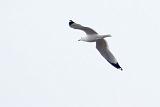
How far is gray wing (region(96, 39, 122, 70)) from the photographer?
24.4 m

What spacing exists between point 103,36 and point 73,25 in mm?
1109

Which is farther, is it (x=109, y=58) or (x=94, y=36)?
(x=109, y=58)

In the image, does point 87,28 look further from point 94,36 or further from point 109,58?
point 109,58

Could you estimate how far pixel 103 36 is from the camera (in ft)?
75.8

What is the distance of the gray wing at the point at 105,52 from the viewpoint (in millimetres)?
24391

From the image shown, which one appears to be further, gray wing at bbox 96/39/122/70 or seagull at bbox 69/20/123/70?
gray wing at bbox 96/39/122/70

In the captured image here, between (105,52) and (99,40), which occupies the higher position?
(99,40)

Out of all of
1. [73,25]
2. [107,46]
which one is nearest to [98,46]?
[107,46]

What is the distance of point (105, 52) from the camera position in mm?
24672

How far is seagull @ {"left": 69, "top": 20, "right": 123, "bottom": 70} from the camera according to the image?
23141mm

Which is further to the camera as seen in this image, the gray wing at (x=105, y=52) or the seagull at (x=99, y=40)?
the gray wing at (x=105, y=52)

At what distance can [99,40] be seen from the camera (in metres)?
24.1

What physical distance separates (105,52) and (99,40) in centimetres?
73

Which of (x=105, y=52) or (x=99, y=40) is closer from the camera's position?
(x=99, y=40)
